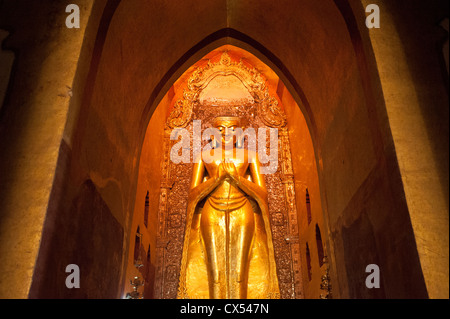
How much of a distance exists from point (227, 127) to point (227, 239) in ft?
5.07

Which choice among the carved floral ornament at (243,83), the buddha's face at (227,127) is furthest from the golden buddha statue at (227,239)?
the carved floral ornament at (243,83)

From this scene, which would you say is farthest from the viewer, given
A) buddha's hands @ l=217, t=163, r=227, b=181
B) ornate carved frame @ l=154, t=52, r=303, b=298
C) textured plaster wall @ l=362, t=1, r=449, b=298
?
ornate carved frame @ l=154, t=52, r=303, b=298

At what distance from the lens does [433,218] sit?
245 centimetres

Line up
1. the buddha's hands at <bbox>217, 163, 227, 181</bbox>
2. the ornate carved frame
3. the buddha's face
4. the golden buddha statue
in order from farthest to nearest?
1. the buddha's face
2. the ornate carved frame
3. the buddha's hands at <bbox>217, 163, 227, 181</bbox>
4. the golden buddha statue

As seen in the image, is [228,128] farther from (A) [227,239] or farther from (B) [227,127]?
(A) [227,239]

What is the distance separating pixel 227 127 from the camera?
241 inches

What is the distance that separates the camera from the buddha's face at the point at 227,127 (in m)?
6.11

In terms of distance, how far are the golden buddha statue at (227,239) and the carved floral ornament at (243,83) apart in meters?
1.18

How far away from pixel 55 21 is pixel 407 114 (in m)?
2.46

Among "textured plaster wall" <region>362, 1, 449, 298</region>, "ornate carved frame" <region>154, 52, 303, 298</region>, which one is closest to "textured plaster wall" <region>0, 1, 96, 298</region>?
"textured plaster wall" <region>362, 1, 449, 298</region>

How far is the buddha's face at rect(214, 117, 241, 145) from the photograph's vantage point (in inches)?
240

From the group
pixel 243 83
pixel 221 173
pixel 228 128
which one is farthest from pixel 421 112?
pixel 243 83

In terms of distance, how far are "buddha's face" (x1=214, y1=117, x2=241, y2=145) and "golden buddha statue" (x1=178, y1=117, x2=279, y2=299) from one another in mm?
267

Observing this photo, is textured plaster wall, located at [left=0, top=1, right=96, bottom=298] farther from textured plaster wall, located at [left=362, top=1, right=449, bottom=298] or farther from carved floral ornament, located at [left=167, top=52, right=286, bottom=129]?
carved floral ornament, located at [left=167, top=52, right=286, bottom=129]
